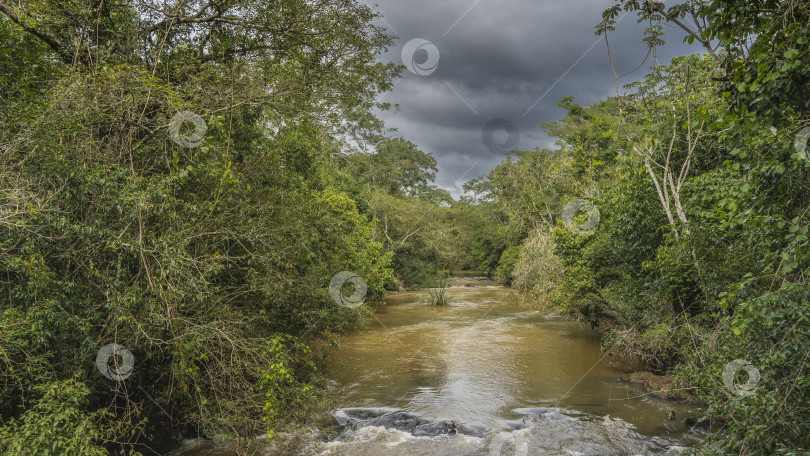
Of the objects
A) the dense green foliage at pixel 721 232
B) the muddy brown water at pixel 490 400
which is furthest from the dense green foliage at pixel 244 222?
the muddy brown water at pixel 490 400

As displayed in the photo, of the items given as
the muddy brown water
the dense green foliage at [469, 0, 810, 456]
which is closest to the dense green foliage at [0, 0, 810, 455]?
the dense green foliage at [469, 0, 810, 456]

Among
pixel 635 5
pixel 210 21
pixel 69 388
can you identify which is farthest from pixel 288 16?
pixel 69 388

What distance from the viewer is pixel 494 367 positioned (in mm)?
10953

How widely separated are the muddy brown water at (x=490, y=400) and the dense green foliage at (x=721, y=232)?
42.5 inches

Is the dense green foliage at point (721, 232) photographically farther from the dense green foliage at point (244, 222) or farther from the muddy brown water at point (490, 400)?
the muddy brown water at point (490, 400)

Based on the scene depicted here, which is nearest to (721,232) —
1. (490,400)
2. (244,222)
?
(490,400)

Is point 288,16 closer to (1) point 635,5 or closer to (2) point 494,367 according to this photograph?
(1) point 635,5

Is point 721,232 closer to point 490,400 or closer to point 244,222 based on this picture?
point 490,400

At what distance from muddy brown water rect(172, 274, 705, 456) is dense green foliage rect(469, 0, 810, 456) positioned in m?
1.08

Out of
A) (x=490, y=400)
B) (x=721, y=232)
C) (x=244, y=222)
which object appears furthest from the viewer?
(x=490, y=400)

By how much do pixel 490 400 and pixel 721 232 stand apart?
5.10 meters

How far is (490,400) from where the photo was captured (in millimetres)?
8742

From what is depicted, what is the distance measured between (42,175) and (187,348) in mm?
2429

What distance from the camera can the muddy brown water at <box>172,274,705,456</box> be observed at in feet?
22.5
